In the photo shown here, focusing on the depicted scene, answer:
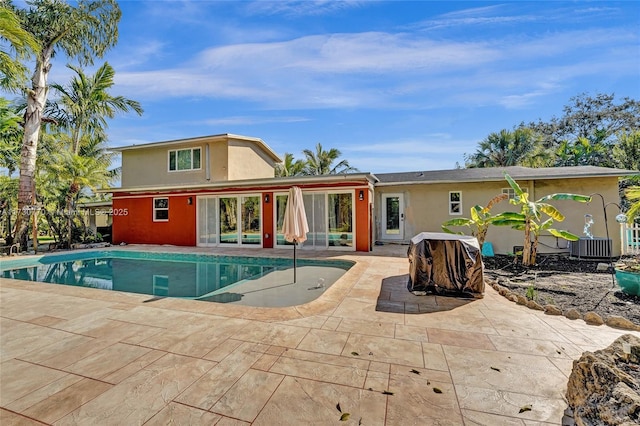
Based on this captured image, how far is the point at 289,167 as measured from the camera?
88.8 feet

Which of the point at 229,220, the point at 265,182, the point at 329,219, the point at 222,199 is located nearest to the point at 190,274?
the point at 229,220

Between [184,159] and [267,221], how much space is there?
6433 millimetres

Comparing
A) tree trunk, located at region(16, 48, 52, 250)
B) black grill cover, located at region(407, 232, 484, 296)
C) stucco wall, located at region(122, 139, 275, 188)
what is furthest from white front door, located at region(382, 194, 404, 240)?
tree trunk, located at region(16, 48, 52, 250)

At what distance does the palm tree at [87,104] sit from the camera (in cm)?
1803

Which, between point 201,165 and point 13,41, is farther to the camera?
point 201,165

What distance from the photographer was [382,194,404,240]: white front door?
14562 millimetres

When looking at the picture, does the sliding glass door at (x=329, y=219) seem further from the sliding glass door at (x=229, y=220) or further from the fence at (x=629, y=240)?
the fence at (x=629, y=240)

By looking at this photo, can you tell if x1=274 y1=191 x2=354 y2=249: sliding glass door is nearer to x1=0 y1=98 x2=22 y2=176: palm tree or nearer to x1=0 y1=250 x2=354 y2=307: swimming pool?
x1=0 y1=250 x2=354 y2=307: swimming pool

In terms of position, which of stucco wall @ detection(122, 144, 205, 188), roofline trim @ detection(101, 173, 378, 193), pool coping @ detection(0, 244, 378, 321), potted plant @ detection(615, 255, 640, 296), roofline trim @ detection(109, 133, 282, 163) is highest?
roofline trim @ detection(109, 133, 282, 163)

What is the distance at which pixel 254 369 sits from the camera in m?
3.03

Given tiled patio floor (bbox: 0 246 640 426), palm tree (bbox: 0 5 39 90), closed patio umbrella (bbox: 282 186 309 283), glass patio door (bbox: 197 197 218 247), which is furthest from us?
glass patio door (bbox: 197 197 218 247)

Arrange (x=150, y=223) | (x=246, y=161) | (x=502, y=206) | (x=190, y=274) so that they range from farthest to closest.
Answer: (x=246, y=161), (x=150, y=223), (x=502, y=206), (x=190, y=274)

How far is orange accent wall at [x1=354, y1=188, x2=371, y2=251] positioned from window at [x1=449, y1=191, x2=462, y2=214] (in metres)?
4.61

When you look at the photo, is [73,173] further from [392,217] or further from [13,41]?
[392,217]
